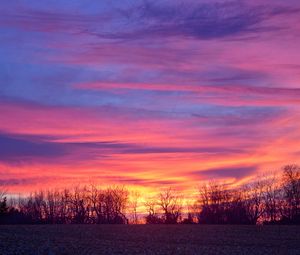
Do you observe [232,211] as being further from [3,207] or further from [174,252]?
[174,252]

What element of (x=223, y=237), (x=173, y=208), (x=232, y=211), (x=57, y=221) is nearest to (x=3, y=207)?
(x=57, y=221)

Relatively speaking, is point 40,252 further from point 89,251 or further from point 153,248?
point 153,248

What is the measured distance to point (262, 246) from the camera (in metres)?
51.0

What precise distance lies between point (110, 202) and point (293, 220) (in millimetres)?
39730

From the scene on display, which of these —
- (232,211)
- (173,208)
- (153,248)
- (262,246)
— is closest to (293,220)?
(232,211)

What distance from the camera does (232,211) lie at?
379 ft

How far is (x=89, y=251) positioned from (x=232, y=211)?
77.5 m

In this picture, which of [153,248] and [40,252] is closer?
[40,252]

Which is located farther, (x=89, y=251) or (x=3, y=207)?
(x=3, y=207)

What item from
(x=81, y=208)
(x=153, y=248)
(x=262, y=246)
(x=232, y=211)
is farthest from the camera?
(x=81, y=208)

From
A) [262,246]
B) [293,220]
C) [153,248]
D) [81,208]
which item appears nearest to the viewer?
[153,248]

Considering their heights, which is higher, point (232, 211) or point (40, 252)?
point (232, 211)

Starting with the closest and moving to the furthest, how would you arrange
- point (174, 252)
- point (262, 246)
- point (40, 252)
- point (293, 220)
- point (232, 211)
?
point (40, 252) → point (174, 252) → point (262, 246) → point (293, 220) → point (232, 211)

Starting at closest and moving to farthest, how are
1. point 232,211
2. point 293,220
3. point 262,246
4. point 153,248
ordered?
point 153,248, point 262,246, point 293,220, point 232,211
